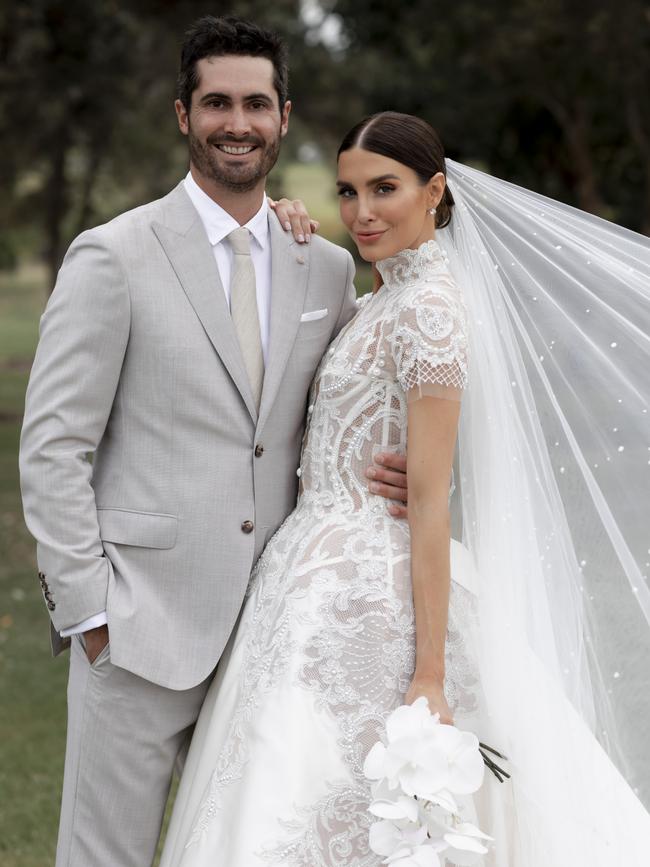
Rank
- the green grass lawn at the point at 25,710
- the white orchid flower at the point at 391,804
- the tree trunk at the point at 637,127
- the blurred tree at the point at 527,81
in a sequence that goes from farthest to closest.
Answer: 1. the tree trunk at the point at 637,127
2. the blurred tree at the point at 527,81
3. the green grass lawn at the point at 25,710
4. the white orchid flower at the point at 391,804

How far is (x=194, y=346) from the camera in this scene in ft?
10.5

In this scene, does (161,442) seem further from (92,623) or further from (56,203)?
(56,203)

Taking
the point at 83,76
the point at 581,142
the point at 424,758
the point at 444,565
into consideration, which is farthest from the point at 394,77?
the point at 424,758

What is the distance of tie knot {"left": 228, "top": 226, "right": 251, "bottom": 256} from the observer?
336cm

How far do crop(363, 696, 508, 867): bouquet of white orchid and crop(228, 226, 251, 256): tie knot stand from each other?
137cm

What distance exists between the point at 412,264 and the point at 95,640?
1.33 metres

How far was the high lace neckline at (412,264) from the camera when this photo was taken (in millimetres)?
3258

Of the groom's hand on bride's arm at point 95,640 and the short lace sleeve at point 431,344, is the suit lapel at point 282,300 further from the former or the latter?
the groom's hand on bride's arm at point 95,640

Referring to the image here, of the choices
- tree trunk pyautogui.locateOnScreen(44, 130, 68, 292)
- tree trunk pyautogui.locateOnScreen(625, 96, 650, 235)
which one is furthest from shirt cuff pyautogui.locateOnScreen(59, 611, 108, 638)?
tree trunk pyautogui.locateOnScreen(44, 130, 68, 292)

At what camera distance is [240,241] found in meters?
3.36

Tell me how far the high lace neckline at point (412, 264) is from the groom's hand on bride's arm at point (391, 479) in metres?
0.49

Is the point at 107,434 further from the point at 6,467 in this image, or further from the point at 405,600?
the point at 6,467

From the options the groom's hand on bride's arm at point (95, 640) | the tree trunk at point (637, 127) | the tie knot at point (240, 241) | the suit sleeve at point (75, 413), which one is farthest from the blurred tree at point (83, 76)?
the groom's hand on bride's arm at point (95, 640)

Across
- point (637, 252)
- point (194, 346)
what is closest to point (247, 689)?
point (194, 346)
